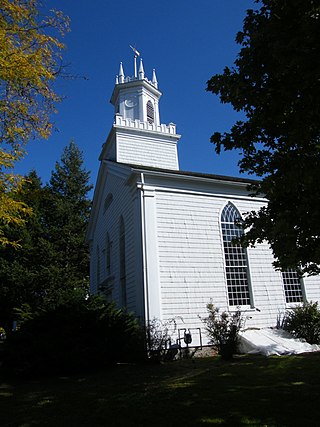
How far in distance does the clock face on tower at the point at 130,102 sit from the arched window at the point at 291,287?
1505 cm

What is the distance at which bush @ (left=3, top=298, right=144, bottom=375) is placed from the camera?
1046 cm

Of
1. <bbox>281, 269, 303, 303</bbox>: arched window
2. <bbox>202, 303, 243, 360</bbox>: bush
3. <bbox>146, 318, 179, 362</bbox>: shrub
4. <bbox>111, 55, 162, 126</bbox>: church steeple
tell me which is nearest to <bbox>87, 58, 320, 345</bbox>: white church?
<bbox>281, 269, 303, 303</bbox>: arched window

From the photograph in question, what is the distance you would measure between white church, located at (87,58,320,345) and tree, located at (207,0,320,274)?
28.3ft

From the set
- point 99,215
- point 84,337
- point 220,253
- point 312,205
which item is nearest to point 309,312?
point 220,253

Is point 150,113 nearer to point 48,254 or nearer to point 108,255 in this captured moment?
point 108,255

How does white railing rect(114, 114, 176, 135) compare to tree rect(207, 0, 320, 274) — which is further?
white railing rect(114, 114, 176, 135)

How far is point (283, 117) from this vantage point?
5098 millimetres

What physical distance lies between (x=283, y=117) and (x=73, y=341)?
29.0 ft

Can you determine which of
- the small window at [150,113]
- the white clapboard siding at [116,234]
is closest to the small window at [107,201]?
the white clapboard siding at [116,234]

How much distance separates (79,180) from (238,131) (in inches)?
1654

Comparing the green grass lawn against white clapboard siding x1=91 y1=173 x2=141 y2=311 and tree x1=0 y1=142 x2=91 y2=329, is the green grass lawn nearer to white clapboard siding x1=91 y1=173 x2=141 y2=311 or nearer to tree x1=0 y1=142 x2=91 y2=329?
white clapboard siding x1=91 y1=173 x2=141 y2=311

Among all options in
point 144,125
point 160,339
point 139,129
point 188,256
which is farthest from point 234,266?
point 144,125

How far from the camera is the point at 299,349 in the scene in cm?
1315

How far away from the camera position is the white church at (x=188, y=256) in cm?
1422
